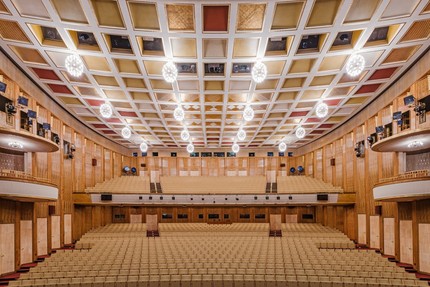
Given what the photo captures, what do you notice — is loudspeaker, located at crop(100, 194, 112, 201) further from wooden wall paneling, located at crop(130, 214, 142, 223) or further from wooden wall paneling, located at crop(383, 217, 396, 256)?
wooden wall paneling, located at crop(383, 217, 396, 256)

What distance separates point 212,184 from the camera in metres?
27.8

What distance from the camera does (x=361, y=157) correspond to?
18625mm

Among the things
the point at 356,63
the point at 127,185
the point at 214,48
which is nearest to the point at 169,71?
the point at 214,48

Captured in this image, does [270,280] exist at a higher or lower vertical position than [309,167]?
lower

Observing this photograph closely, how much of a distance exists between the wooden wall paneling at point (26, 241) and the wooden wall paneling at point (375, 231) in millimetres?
16642

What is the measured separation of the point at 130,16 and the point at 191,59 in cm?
310

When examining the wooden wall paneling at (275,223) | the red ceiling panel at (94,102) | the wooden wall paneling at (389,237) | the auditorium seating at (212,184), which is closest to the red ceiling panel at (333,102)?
the wooden wall paneling at (389,237)

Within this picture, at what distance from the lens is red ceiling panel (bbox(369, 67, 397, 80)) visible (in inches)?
504

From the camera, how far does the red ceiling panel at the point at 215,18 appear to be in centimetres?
879

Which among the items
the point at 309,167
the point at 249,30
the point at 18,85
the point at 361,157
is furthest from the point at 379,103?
the point at 18,85

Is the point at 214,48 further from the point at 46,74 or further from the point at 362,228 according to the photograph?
the point at 362,228

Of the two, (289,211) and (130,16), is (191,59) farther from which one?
(289,211)

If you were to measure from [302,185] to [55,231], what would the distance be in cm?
1751

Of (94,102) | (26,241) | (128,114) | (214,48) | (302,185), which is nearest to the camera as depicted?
(214,48)
